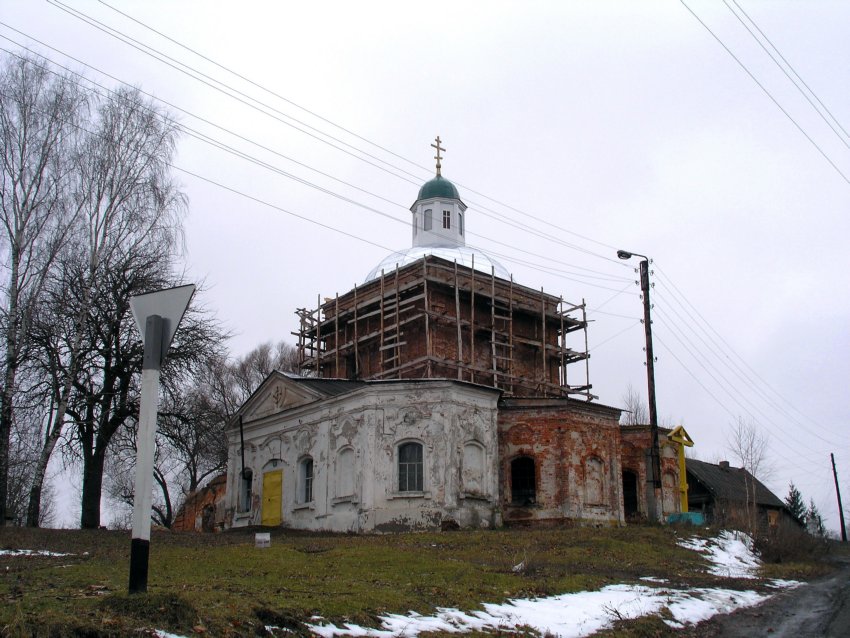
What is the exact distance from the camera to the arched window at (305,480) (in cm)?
2772

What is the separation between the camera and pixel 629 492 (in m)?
30.2

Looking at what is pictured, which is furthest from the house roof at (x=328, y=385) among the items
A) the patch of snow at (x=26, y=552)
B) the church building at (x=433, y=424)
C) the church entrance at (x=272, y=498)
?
the patch of snow at (x=26, y=552)

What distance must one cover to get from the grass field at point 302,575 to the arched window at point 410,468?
3.02 m

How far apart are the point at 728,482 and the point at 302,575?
3770cm

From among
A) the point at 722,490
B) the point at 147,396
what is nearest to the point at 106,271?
the point at 147,396

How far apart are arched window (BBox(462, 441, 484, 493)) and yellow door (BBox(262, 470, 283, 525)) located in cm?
715

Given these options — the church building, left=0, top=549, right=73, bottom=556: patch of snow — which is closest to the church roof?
the church building

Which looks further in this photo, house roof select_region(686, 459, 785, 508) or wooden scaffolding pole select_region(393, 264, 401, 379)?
house roof select_region(686, 459, 785, 508)

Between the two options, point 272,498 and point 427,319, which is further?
point 427,319

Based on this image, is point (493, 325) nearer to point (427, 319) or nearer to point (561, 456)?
point (427, 319)

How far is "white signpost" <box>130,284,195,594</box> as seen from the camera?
7129 millimetres

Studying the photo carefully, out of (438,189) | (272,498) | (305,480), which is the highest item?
(438,189)

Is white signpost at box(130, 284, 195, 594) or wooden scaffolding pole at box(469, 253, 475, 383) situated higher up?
wooden scaffolding pole at box(469, 253, 475, 383)

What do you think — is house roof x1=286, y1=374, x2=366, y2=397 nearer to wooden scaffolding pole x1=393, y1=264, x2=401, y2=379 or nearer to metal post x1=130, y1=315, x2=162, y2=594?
wooden scaffolding pole x1=393, y1=264, x2=401, y2=379
